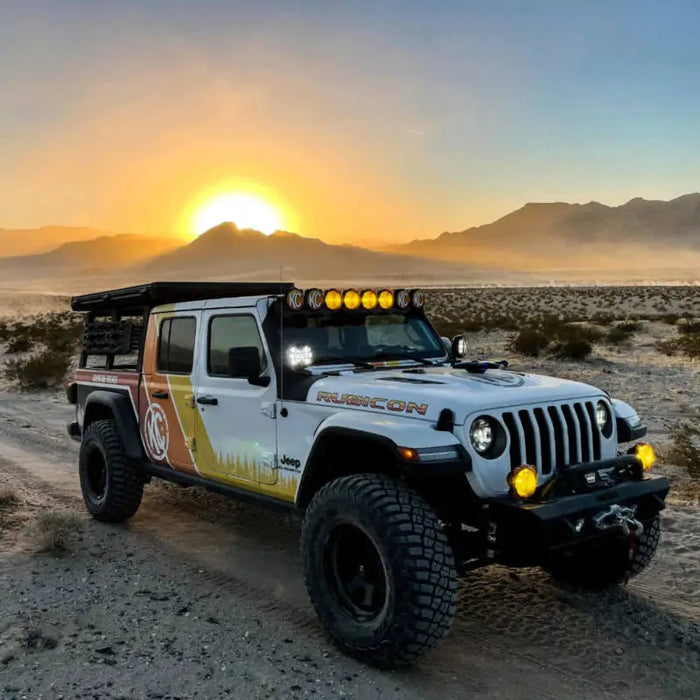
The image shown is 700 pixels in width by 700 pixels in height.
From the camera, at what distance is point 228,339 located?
5668 mm

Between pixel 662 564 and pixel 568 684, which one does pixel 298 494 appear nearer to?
pixel 568 684

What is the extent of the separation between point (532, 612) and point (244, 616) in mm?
1913

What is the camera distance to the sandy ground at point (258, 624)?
405 cm

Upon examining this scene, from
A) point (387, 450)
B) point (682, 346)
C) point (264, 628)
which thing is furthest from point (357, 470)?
point (682, 346)

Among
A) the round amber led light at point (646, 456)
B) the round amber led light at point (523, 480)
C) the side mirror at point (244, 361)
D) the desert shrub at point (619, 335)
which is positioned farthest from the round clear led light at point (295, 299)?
the desert shrub at point (619, 335)

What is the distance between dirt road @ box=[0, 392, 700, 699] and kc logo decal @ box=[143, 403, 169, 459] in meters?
0.78

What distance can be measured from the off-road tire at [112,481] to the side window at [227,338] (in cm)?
162

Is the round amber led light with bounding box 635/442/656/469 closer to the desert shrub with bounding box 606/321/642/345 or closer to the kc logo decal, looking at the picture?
the kc logo decal

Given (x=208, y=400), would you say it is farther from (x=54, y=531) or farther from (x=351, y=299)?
(x=54, y=531)

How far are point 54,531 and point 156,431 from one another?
1132mm

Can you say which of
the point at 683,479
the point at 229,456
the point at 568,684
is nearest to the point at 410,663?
the point at 568,684

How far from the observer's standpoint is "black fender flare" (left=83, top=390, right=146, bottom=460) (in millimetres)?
6645

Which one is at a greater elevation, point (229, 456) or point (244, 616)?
point (229, 456)

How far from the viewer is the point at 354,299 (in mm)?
5488
